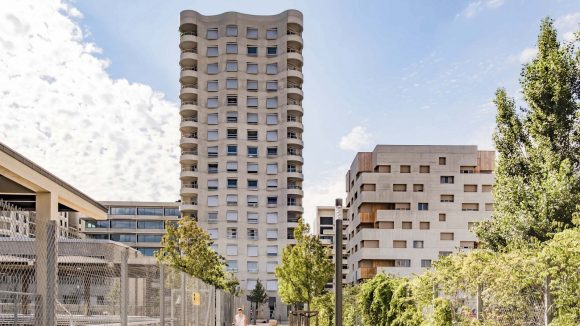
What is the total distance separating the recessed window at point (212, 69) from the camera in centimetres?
9494

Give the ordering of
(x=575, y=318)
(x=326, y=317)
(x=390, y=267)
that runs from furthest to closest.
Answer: (x=390, y=267), (x=326, y=317), (x=575, y=318)

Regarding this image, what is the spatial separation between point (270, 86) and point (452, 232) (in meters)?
33.4


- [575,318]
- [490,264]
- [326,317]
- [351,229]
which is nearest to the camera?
[575,318]

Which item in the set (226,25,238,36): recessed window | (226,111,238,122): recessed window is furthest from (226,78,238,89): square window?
(226,25,238,36): recessed window

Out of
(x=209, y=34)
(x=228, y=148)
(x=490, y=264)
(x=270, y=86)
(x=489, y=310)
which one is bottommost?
(x=489, y=310)

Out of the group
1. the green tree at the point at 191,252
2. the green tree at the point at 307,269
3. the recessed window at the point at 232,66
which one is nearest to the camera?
the green tree at the point at 191,252

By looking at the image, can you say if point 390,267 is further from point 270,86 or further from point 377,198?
point 270,86

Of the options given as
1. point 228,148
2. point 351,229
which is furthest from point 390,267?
point 228,148

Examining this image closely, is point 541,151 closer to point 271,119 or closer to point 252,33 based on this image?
point 271,119

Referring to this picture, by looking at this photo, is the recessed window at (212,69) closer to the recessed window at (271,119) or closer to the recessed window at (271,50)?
the recessed window at (271,50)

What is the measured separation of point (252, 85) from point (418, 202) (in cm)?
3018

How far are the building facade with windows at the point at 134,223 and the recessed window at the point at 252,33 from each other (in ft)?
131

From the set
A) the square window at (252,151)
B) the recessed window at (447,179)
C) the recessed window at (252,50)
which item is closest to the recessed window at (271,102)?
the square window at (252,151)

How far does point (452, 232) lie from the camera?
79750 mm
